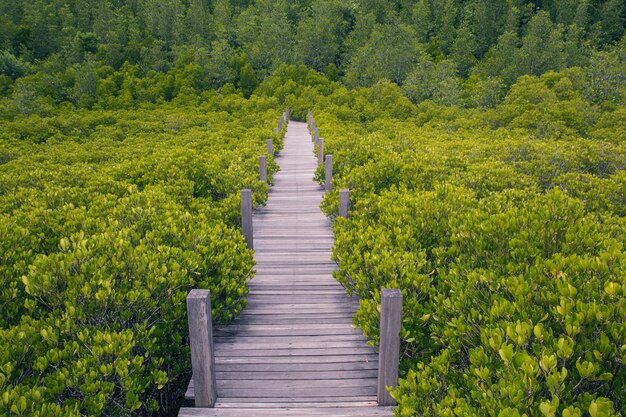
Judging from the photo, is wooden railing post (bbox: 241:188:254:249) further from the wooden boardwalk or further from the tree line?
the tree line

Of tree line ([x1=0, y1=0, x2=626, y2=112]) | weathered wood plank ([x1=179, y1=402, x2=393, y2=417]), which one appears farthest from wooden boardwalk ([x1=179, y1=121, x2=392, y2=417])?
tree line ([x1=0, y1=0, x2=626, y2=112])

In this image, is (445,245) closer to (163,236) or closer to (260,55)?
(163,236)

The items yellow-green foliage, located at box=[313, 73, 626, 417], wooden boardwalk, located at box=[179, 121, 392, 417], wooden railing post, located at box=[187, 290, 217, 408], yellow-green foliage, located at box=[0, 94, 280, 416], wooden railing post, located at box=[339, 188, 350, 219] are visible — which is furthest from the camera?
wooden railing post, located at box=[339, 188, 350, 219]

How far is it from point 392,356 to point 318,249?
4101mm

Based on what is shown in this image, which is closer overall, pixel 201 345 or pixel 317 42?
pixel 201 345

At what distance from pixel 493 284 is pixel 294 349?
2.46 meters

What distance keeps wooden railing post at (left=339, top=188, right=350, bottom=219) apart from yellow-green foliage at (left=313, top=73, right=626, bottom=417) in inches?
18.9

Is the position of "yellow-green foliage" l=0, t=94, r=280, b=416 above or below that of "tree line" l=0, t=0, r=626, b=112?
below

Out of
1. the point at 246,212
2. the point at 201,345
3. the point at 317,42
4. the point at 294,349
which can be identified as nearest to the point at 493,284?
the point at 294,349

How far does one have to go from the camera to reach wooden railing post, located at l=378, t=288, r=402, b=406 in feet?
12.6

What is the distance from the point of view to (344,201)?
7.99 meters

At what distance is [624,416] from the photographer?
2764 millimetres

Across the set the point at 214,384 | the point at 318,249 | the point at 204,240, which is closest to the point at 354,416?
the point at 214,384

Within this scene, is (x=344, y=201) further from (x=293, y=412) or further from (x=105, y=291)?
(x=105, y=291)
